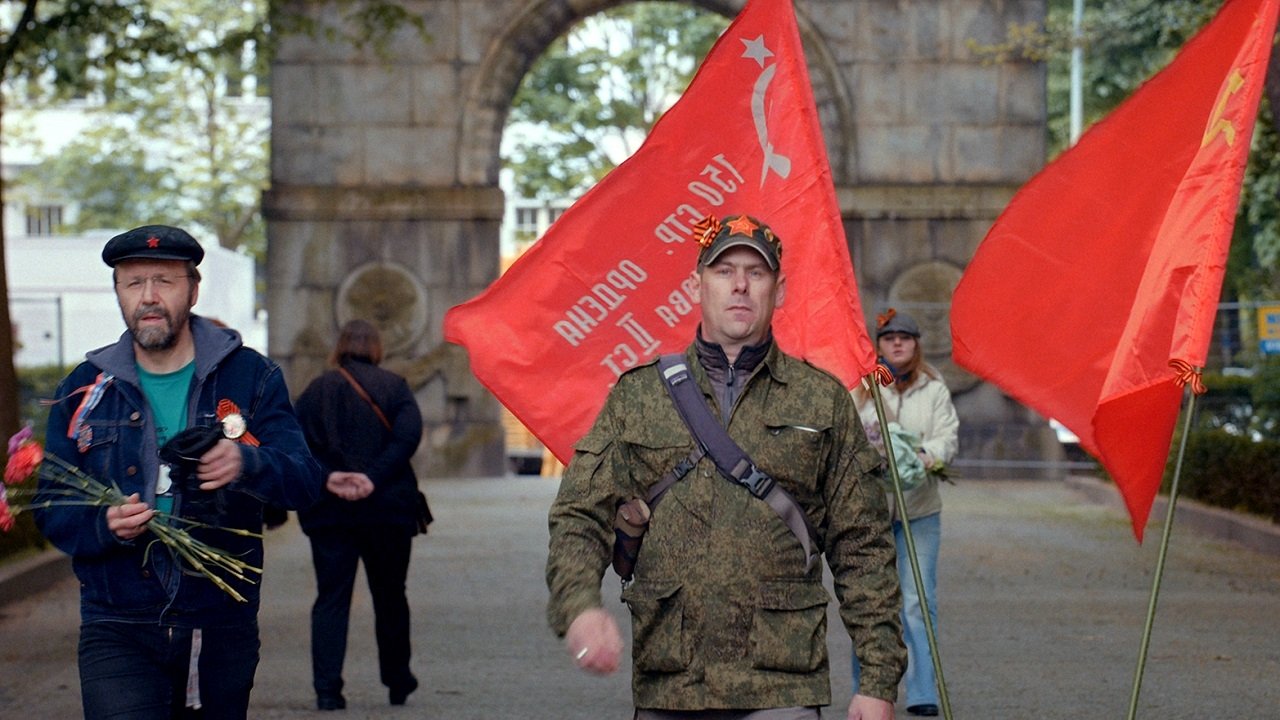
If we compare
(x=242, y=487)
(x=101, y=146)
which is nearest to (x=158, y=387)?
(x=242, y=487)

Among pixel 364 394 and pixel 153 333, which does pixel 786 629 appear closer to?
pixel 153 333

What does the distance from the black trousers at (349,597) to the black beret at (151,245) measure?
4.51 meters

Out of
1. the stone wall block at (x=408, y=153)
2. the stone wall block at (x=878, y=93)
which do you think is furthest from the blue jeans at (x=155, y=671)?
the stone wall block at (x=878, y=93)

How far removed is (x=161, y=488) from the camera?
212 inches

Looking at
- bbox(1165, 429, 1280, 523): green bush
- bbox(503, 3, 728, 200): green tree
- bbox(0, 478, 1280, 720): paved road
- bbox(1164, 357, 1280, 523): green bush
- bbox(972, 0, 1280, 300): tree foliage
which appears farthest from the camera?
bbox(503, 3, 728, 200): green tree

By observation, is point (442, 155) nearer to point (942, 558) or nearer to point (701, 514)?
point (942, 558)

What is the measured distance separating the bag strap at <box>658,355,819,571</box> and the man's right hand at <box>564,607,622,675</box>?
0.46m

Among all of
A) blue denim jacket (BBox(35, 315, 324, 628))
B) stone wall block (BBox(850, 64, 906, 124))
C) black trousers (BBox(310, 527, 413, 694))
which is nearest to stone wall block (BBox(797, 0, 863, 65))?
stone wall block (BBox(850, 64, 906, 124))

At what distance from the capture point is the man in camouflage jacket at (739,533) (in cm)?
473

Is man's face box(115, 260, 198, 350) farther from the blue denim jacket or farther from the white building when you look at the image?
the white building

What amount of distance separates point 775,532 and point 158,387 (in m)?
1.72

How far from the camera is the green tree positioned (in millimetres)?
44344

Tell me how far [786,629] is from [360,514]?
541 centimetres

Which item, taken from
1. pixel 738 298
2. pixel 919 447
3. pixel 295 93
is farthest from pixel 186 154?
pixel 738 298
